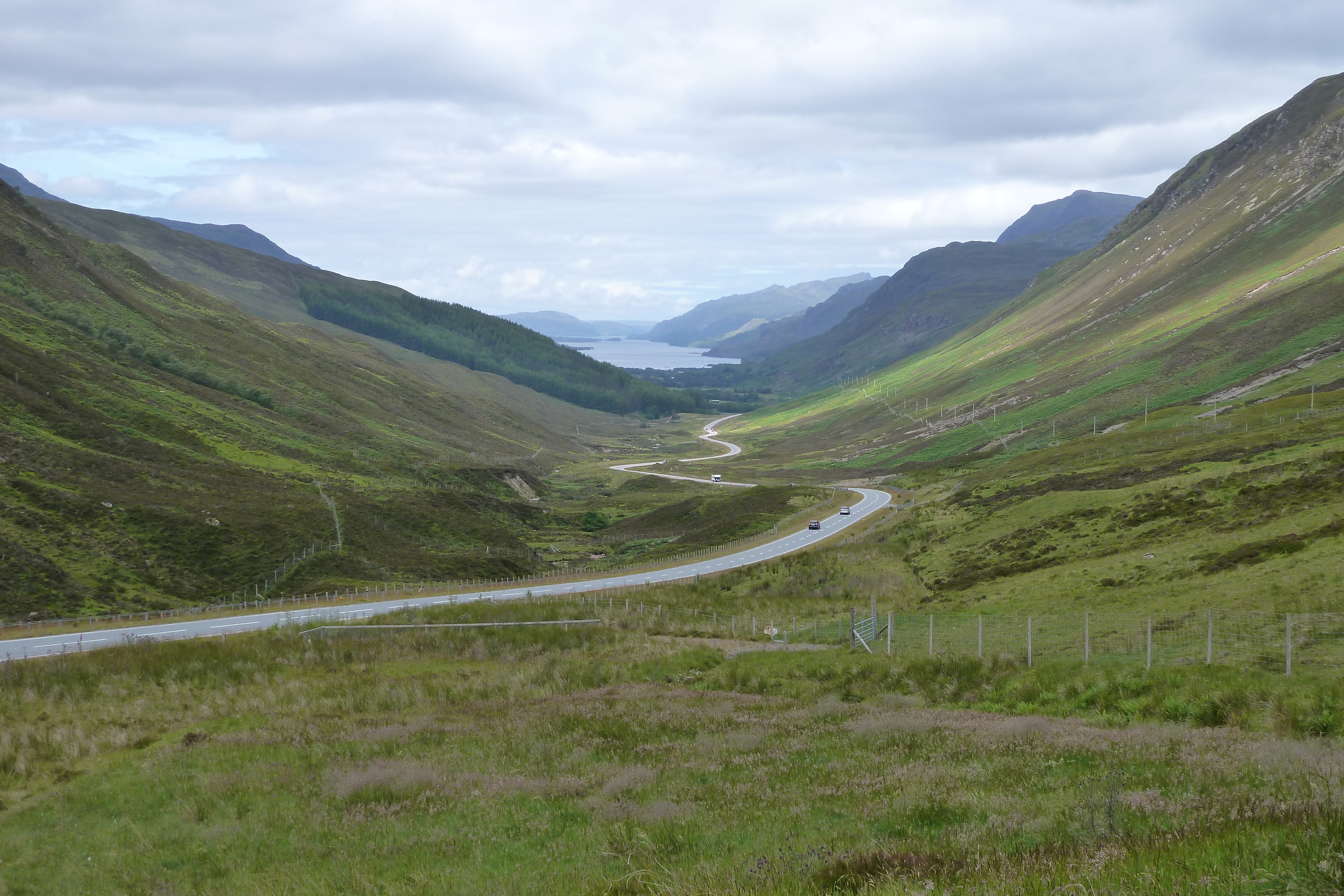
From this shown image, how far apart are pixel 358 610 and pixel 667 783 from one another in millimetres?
35256

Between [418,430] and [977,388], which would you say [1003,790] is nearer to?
[418,430]

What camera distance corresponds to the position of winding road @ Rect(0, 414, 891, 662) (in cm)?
3506

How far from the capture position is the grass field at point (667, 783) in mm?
7926

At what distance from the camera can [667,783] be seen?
1395cm

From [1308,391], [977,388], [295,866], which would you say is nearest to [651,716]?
[295,866]

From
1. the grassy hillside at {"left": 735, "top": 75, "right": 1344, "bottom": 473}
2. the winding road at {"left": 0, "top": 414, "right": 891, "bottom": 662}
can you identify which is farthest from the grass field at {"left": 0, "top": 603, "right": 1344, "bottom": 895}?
the grassy hillside at {"left": 735, "top": 75, "right": 1344, "bottom": 473}

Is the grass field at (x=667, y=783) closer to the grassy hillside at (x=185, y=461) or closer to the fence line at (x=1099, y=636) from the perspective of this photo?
the fence line at (x=1099, y=636)

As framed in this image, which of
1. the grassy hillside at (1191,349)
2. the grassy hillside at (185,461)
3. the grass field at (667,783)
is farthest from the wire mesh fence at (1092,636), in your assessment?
the grassy hillside at (1191,349)

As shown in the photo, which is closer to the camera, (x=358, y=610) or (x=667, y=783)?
(x=667, y=783)

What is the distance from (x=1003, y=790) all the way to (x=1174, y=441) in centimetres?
8445

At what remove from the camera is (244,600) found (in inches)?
2290

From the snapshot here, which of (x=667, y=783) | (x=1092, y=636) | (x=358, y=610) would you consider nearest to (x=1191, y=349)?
(x=1092, y=636)

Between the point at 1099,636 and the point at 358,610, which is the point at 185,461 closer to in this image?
the point at 358,610

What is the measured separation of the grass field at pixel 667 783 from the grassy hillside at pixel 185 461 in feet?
122
